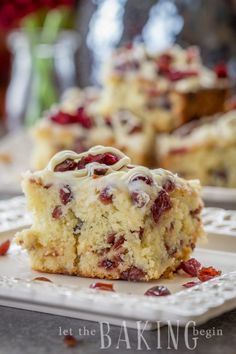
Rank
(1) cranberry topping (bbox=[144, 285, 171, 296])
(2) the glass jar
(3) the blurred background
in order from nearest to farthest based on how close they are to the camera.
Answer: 1. (1) cranberry topping (bbox=[144, 285, 171, 296])
2. (3) the blurred background
3. (2) the glass jar

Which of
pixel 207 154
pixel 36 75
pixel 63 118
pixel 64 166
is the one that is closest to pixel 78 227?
pixel 64 166

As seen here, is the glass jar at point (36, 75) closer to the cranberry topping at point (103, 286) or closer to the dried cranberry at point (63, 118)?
the dried cranberry at point (63, 118)

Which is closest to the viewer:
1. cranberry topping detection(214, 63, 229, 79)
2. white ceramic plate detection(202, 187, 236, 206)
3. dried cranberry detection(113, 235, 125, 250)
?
dried cranberry detection(113, 235, 125, 250)

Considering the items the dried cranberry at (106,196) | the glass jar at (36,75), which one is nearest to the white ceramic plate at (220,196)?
the dried cranberry at (106,196)

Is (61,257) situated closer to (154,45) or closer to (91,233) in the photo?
(91,233)

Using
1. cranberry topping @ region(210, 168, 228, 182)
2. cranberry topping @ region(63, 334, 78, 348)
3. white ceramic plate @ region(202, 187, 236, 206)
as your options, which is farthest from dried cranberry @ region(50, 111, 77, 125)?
cranberry topping @ region(63, 334, 78, 348)

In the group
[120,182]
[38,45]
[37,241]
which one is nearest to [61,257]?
[37,241]

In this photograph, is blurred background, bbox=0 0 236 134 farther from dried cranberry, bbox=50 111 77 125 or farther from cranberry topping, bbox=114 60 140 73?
dried cranberry, bbox=50 111 77 125

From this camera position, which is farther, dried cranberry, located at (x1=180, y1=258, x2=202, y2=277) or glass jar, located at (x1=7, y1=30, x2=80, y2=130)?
glass jar, located at (x1=7, y1=30, x2=80, y2=130)

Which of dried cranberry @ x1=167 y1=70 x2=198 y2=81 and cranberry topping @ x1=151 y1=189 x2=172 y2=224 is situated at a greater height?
dried cranberry @ x1=167 y1=70 x2=198 y2=81
